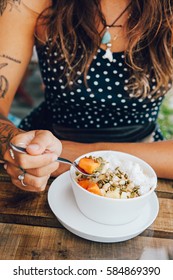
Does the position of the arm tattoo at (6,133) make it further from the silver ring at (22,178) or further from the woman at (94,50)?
the woman at (94,50)

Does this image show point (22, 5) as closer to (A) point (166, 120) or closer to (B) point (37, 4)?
(B) point (37, 4)

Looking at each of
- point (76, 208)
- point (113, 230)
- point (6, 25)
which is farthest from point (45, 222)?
point (6, 25)

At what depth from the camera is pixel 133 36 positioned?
1.51 m

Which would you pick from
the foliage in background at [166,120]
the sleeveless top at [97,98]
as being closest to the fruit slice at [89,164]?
the sleeveless top at [97,98]

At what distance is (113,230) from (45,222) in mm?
196

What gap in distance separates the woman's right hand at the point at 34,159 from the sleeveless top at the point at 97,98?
577mm

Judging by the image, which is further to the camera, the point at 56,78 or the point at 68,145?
the point at 56,78

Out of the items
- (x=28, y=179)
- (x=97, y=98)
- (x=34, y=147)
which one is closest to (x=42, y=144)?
(x=34, y=147)

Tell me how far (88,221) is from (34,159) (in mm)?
221

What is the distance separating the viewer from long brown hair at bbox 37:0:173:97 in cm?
150

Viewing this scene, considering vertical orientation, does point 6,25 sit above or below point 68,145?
above

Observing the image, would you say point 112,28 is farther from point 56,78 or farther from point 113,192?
point 113,192

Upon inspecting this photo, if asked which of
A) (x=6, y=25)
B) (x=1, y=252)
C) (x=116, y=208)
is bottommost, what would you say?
(x=1, y=252)

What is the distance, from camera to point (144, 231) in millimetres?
1037
